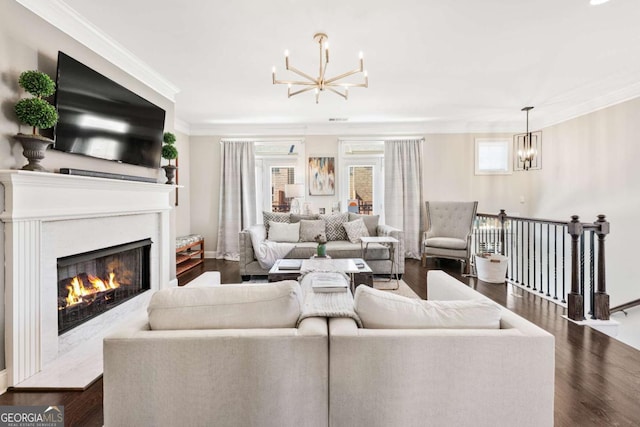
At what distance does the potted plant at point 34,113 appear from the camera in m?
1.84

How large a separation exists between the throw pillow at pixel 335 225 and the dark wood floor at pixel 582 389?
268 cm

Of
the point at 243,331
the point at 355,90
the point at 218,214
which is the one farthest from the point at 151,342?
the point at 218,214

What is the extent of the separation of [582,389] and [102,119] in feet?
12.8

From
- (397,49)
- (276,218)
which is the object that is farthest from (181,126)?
(397,49)

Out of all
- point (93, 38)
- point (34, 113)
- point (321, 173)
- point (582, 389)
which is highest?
point (93, 38)

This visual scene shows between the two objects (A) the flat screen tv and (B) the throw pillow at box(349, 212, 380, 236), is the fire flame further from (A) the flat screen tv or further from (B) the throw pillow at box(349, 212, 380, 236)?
(B) the throw pillow at box(349, 212, 380, 236)

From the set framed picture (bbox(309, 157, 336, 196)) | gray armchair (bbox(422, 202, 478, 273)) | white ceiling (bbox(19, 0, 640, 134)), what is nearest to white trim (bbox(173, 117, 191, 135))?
white ceiling (bbox(19, 0, 640, 134))

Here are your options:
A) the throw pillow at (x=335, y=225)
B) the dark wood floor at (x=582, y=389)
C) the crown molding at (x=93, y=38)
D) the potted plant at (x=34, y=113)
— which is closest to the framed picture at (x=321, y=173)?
the throw pillow at (x=335, y=225)

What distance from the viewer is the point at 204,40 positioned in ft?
8.81

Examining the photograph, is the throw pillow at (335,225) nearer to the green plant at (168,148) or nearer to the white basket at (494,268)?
the white basket at (494,268)

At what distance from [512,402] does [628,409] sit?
3.63ft

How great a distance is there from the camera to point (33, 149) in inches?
75.0

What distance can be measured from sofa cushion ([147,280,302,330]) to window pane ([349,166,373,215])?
473cm

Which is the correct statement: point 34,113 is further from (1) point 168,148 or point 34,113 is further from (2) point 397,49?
(2) point 397,49
